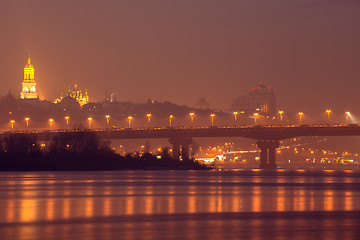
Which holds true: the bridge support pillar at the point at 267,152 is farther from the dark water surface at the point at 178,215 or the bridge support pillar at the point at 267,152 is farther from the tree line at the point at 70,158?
the dark water surface at the point at 178,215

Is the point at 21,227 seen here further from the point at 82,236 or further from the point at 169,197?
the point at 169,197

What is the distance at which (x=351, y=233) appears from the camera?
39.2m

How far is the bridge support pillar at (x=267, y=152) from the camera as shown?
7574 inches

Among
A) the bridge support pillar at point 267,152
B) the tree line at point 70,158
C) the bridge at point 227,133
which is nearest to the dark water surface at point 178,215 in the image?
the tree line at point 70,158

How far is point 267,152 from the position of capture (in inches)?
7864

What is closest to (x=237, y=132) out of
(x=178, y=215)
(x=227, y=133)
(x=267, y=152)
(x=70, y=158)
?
(x=227, y=133)

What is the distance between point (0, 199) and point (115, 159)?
93671mm

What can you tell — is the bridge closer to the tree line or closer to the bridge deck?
the bridge deck

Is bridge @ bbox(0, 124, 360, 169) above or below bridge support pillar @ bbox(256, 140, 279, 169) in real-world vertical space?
above

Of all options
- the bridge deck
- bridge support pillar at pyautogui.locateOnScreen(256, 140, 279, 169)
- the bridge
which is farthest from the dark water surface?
bridge support pillar at pyautogui.locateOnScreen(256, 140, 279, 169)

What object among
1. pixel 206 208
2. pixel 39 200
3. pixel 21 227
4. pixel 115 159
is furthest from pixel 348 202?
pixel 115 159

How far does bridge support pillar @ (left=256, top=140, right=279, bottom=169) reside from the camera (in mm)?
192375

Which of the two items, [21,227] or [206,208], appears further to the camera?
[206,208]

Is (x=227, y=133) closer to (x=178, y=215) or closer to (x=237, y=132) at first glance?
(x=237, y=132)
